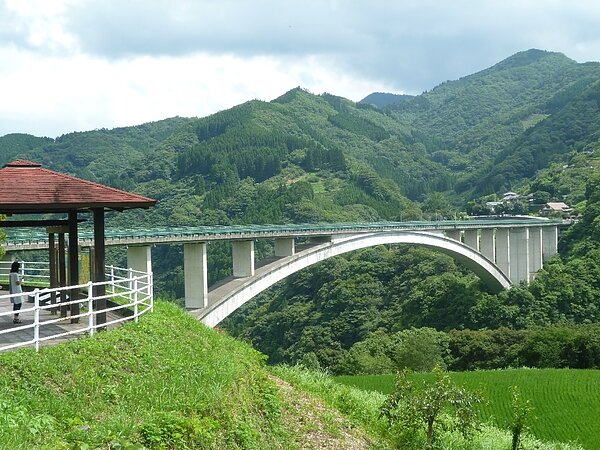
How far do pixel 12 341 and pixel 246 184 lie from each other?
8507 centimetres

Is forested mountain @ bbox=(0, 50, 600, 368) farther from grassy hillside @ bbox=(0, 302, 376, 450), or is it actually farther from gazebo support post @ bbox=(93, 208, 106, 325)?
grassy hillside @ bbox=(0, 302, 376, 450)

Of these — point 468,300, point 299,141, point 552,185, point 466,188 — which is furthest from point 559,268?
point 466,188

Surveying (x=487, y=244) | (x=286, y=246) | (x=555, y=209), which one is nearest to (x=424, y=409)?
(x=286, y=246)

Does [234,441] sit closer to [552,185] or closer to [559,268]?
[559,268]

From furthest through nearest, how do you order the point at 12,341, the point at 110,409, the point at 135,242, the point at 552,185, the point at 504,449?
the point at 552,185 < the point at 135,242 < the point at 504,449 < the point at 12,341 < the point at 110,409

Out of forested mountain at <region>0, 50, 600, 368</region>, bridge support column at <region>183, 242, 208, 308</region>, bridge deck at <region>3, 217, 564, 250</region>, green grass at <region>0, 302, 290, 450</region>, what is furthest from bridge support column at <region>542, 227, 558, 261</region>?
green grass at <region>0, 302, 290, 450</region>

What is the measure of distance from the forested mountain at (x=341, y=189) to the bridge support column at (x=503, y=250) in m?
2.35

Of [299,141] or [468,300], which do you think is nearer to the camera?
[468,300]

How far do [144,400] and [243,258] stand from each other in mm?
23545

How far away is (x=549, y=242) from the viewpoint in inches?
2372

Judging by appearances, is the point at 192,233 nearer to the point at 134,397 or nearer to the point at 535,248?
the point at 134,397

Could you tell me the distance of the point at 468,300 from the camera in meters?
52.2

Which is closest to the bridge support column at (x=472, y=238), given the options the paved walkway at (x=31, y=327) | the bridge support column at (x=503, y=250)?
the bridge support column at (x=503, y=250)

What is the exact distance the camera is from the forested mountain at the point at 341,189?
53.0 meters
